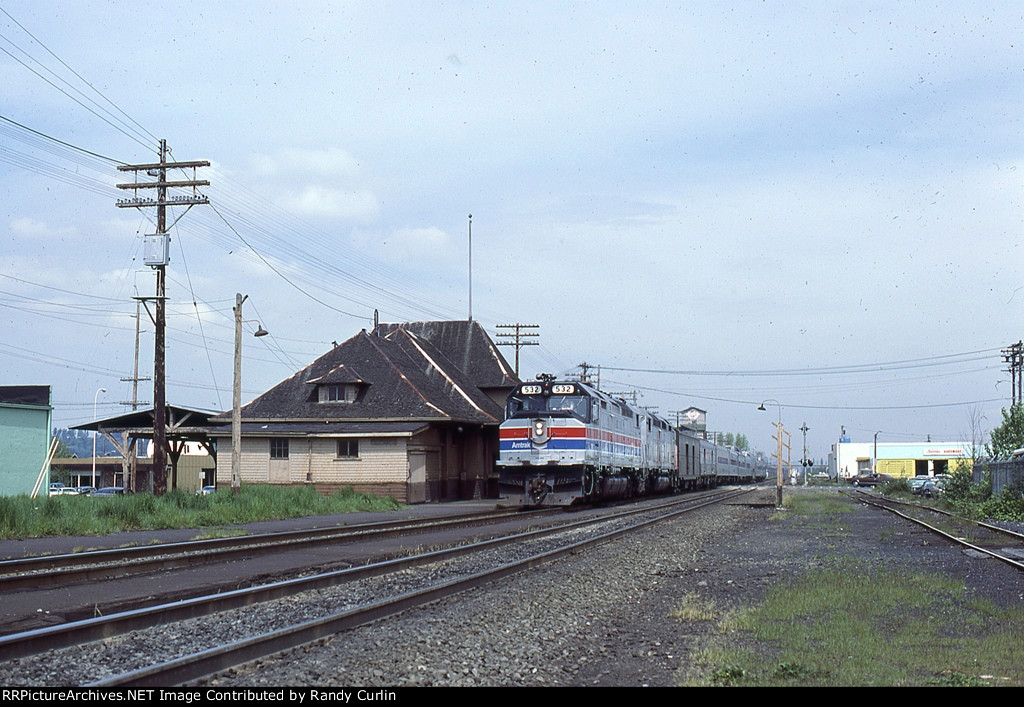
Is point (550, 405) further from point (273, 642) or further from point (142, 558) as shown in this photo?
point (273, 642)

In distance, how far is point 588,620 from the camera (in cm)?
1015

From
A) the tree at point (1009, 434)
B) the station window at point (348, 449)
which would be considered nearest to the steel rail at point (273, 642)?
the station window at point (348, 449)

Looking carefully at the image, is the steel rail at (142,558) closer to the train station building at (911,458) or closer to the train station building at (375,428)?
the train station building at (375,428)

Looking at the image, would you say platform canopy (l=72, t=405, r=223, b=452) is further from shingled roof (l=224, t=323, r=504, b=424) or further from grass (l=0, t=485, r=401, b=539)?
grass (l=0, t=485, r=401, b=539)

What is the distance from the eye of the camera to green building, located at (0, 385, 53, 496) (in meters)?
33.5

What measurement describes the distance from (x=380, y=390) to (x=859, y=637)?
36236 mm

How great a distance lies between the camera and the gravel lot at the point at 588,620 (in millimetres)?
7398

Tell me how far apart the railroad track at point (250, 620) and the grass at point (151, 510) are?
10.0 metres

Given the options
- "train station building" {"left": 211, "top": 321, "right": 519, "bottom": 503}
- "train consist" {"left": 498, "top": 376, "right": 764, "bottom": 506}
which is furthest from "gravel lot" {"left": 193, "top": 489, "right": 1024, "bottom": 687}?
"train station building" {"left": 211, "top": 321, "right": 519, "bottom": 503}

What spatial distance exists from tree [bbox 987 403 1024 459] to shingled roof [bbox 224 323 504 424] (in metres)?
23.2

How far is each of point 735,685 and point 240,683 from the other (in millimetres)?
3451

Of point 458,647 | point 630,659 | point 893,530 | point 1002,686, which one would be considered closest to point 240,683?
point 458,647

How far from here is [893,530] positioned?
2434cm

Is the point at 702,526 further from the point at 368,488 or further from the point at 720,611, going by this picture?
the point at 368,488
